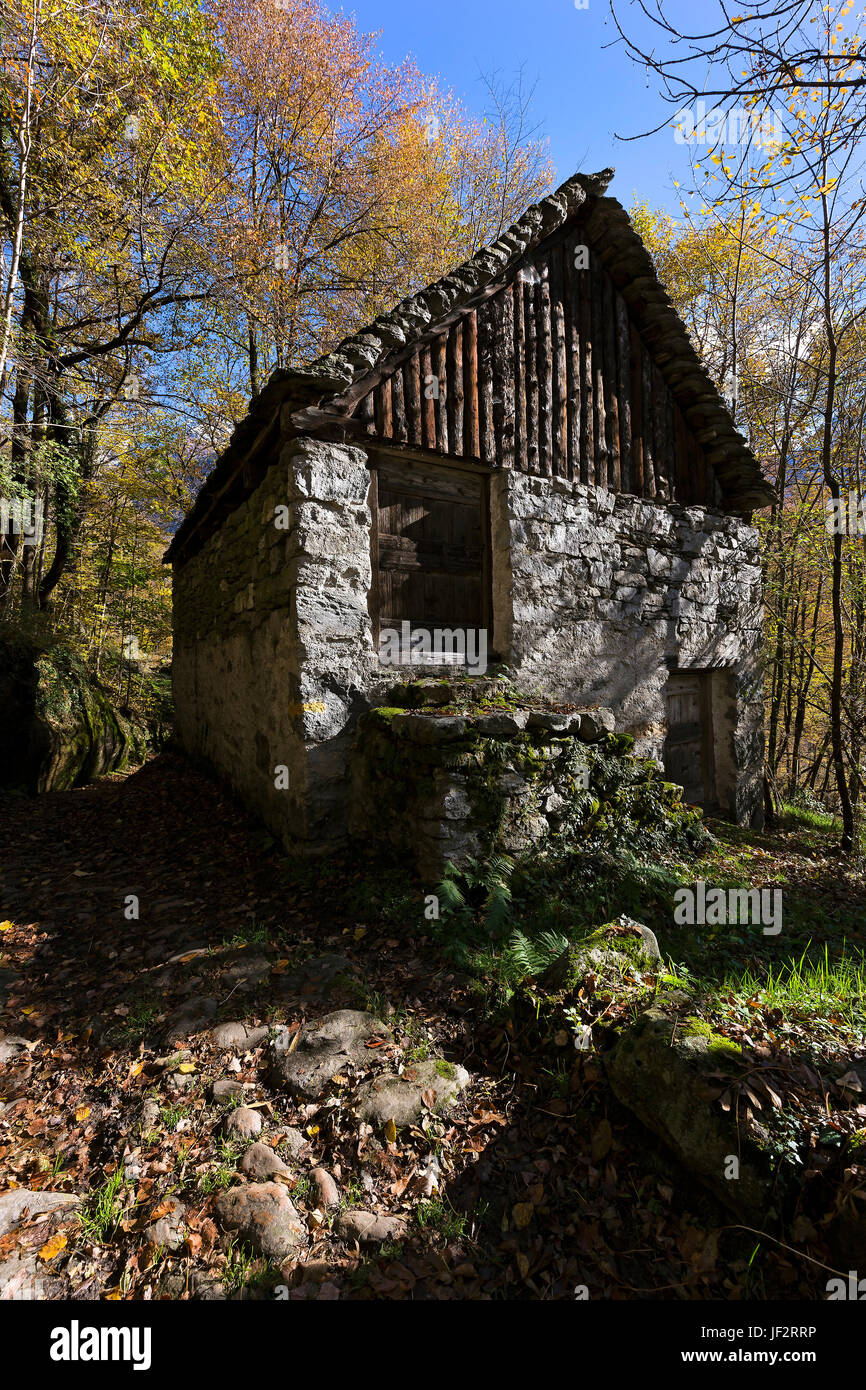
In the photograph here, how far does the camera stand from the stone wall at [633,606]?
5.81 m

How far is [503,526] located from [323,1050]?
15.1 feet

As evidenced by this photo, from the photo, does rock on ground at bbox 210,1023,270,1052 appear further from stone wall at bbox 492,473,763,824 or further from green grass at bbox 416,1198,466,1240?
stone wall at bbox 492,473,763,824

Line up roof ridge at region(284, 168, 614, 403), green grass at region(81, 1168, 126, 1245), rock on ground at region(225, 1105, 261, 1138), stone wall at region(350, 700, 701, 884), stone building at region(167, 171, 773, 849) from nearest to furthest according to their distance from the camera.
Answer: green grass at region(81, 1168, 126, 1245)
rock on ground at region(225, 1105, 261, 1138)
stone wall at region(350, 700, 701, 884)
roof ridge at region(284, 168, 614, 403)
stone building at region(167, 171, 773, 849)

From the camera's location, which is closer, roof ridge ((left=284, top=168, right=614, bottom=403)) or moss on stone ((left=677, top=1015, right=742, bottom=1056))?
moss on stone ((left=677, top=1015, right=742, bottom=1056))

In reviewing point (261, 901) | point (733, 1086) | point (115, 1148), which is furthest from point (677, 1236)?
point (261, 901)

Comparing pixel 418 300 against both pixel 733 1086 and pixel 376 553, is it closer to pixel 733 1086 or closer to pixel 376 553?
pixel 376 553

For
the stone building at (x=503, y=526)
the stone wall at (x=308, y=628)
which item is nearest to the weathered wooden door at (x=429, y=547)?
the stone building at (x=503, y=526)

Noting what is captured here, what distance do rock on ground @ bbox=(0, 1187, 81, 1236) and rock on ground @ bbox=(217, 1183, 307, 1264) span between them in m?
0.56

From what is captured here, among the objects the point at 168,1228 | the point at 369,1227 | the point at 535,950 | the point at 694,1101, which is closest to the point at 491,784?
the point at 535,950

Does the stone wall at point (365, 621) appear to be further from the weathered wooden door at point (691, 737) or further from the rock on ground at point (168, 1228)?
the rock on ground at point (168, 1228)

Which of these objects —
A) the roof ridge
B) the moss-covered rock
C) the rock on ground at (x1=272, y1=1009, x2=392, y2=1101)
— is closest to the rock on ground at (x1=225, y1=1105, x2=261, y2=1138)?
the rock on ground at (x1=272, y1=1009, x2=392, y2=1101)

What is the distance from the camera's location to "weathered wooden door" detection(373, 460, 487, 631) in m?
5.29

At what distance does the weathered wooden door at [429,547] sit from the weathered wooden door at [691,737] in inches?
128

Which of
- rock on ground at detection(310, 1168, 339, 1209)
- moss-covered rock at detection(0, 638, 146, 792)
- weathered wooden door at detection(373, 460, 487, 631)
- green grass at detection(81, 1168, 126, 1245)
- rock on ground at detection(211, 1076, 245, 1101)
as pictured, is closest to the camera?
green grass at detection(81, 1168, 126, 1245)
